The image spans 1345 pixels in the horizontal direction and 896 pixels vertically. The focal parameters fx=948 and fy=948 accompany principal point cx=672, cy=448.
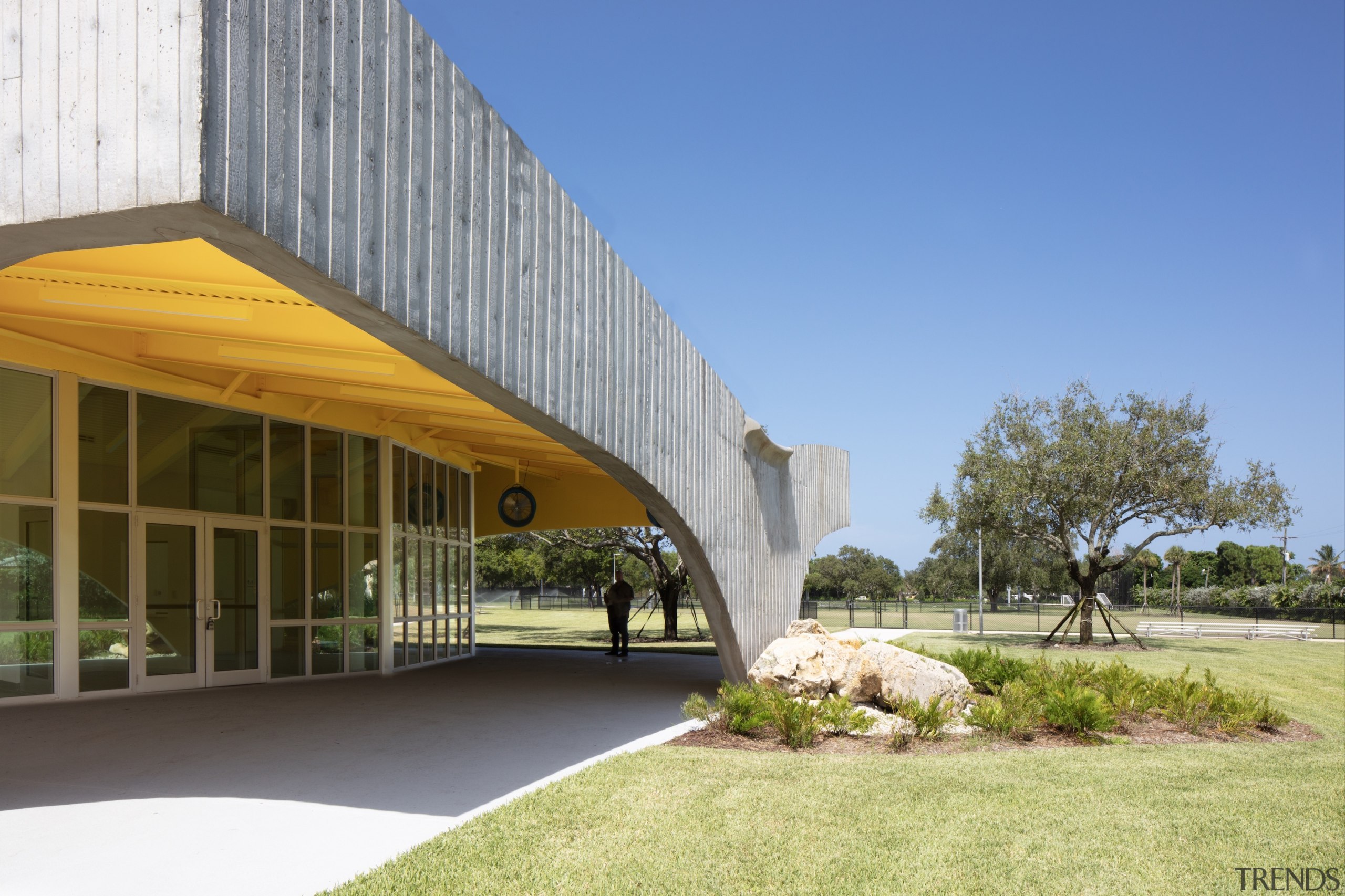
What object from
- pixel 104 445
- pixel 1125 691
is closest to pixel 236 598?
pixel 104 445

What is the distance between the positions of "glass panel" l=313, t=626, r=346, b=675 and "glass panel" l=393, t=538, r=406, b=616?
1128 millimetres

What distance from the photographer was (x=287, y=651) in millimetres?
12977

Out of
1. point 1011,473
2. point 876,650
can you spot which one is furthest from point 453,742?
point 1011,473

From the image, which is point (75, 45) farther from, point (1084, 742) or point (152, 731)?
point (1084, 742)

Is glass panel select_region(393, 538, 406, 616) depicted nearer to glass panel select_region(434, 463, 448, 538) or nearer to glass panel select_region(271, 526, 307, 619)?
glass panel select_region(434, 463, 448, 538)

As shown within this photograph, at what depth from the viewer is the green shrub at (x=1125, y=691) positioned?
10203 millimetres

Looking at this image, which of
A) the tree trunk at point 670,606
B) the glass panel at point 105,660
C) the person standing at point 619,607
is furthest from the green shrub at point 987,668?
the tree trunk at point 670,606

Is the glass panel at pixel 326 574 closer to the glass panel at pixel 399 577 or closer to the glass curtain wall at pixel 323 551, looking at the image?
the glass curtain wall at pixel 323 551

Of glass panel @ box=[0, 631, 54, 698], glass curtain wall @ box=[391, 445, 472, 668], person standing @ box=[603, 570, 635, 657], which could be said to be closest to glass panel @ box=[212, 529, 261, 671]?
glass panel @ box=[0, 631, 54, 698]

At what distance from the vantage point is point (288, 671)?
511 inches

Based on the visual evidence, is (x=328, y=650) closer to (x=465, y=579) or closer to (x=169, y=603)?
(x=169, y=603)

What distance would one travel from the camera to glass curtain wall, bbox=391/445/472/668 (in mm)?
15125

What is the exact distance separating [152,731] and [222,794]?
2.72m

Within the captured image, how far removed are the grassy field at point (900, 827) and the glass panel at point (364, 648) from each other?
24.5 ft
